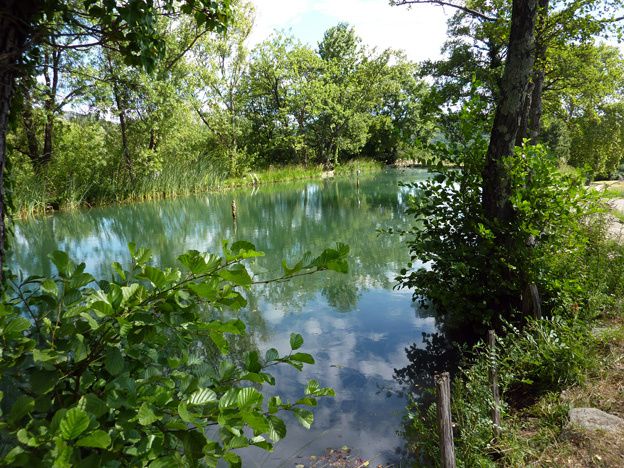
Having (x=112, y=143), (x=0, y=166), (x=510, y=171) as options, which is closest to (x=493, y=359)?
(x=510, y=171)

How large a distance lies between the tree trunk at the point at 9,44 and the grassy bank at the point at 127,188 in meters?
9.79

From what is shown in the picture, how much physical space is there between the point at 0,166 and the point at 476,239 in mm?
4623

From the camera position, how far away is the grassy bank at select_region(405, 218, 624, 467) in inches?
107

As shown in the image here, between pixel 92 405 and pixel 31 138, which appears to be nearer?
pixel 92 405

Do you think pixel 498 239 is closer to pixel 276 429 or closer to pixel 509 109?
pixel 509 109

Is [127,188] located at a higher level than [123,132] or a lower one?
lower

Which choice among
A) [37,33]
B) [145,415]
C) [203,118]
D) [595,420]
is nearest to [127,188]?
[203,118]

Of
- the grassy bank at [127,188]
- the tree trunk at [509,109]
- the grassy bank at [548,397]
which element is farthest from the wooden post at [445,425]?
the grassy bank at [127,188]

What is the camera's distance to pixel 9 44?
1.92m

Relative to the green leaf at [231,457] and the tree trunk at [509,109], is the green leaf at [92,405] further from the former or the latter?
the tree trunk at [509,109]

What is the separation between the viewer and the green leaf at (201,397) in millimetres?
1338

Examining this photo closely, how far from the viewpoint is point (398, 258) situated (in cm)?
943

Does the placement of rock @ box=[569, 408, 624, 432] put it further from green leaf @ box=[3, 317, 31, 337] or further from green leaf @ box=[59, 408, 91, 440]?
green leaf @ box=[3, 317, 31, 337]

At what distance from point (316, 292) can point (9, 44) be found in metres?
6.05
